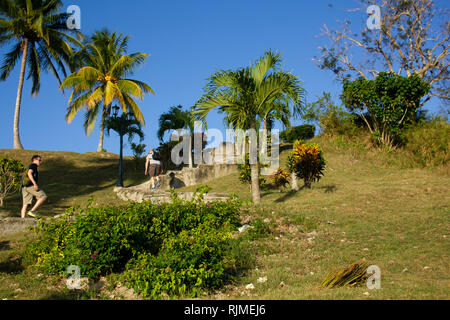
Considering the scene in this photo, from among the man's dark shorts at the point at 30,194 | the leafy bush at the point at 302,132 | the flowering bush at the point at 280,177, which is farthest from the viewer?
the leafy bush at the point at 302,132

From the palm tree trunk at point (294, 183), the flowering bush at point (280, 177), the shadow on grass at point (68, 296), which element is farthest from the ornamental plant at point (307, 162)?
the shadow on grass at point (68, 296)

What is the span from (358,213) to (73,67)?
71.6ft

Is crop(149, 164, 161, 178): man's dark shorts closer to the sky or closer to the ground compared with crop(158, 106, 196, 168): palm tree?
closer to the ground

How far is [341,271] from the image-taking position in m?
4.59

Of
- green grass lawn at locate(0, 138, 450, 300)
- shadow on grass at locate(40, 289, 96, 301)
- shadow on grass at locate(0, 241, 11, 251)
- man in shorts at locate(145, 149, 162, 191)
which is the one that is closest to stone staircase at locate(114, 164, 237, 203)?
man in shorts at locate(145, 149, 162, 191)

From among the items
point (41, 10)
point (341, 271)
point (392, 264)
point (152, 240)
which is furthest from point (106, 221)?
point (41, 10)

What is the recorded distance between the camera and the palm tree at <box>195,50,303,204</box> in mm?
10648

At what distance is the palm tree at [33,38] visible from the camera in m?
23.2

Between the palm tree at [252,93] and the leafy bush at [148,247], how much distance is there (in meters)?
4.06

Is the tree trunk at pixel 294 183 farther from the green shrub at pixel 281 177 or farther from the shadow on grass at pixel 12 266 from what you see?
the shadow on grass at pixel 12 266

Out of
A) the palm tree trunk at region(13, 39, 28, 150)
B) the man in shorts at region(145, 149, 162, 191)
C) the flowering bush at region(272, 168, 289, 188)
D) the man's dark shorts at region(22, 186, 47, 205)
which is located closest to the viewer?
the man's dark shorts at region(22, 186, 47, 205)

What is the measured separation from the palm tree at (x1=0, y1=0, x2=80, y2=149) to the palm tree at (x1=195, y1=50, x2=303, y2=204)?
55.5 feet

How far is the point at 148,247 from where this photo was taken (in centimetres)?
607

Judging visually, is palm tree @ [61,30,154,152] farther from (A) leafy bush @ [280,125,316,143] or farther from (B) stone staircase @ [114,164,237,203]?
(A) leafy bush @ [280,125,316,143]
